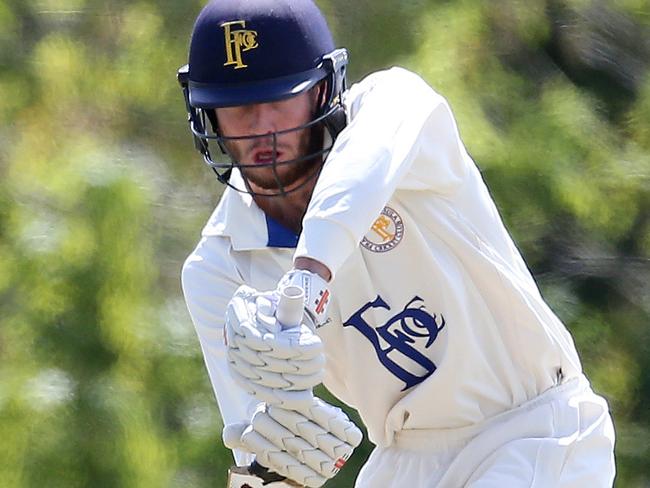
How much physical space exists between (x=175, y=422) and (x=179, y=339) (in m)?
0.24

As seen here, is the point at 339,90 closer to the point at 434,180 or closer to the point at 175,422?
the point at 434,180

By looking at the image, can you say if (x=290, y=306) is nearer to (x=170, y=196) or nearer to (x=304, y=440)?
(x=304, y=440)

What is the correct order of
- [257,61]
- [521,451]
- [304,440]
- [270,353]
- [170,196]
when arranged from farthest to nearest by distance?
[170,196], [257,61], [521,451], [304,440], [270,353]

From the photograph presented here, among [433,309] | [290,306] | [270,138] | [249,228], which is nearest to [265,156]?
[270,138]

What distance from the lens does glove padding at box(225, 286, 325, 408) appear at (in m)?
2.10

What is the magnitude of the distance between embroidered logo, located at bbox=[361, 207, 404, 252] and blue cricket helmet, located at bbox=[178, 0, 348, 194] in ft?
0.66

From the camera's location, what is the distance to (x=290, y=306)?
211 cm

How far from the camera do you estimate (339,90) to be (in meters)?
2.71

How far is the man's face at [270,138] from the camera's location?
2619 mm

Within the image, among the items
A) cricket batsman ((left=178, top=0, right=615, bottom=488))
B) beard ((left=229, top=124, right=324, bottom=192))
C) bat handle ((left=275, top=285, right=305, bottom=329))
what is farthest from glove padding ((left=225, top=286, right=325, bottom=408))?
beard ((left=229, top=124, right=324, bottom=192))

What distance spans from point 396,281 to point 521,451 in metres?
0.35

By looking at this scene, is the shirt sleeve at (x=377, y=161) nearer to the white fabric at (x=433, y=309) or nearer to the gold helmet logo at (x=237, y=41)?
the white fabric at (x=433, y=309)

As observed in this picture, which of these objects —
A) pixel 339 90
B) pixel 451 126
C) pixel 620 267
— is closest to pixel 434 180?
pixel 451 126

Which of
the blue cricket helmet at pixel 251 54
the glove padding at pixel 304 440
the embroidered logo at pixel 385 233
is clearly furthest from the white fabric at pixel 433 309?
the glove padding at pixel 304 440
